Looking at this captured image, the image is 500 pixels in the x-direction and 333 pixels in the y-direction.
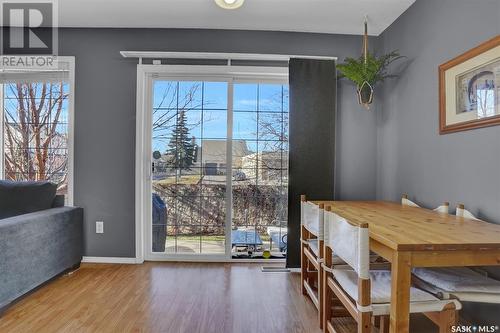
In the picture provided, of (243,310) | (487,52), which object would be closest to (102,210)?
(243,310)

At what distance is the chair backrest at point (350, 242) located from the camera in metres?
1.31

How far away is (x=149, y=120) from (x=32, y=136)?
1263 mm

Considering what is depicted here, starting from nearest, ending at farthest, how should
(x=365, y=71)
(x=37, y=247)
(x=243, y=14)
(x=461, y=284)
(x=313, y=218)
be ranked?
(x=461, y=284) → (x=313, y=218) → (x=37, y=247) → (x=365, y=71) → (x=243, y=14)

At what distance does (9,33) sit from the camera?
303cm

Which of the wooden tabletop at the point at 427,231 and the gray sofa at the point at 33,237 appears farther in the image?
the gray sofa at the point at 33,237

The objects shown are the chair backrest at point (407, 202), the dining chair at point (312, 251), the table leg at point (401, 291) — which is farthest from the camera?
the chair backrest at point (407, 202)

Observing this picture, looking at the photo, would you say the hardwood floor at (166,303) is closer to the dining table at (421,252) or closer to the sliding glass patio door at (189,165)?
the sliding glass patio door at (189,165)

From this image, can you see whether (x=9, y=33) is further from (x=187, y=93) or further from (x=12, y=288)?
(x=12, y=288)

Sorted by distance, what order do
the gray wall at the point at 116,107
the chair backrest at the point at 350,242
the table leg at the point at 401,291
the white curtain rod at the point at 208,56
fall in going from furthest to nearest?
the gray wall at the point at 116,107 → the white curtain rod at the point at 208,56 → the chair backrest at the point at 350,242 → the table leg at the point at 401,291

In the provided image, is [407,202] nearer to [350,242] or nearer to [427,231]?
[427,231]

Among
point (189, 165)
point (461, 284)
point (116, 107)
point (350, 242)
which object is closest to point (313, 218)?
point (350, 242)

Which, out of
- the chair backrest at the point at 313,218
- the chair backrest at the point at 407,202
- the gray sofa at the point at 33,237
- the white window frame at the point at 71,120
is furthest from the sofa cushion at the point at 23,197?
the chair backrest at the point at 407,202

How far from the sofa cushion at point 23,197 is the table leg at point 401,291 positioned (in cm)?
284

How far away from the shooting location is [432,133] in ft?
7.29
